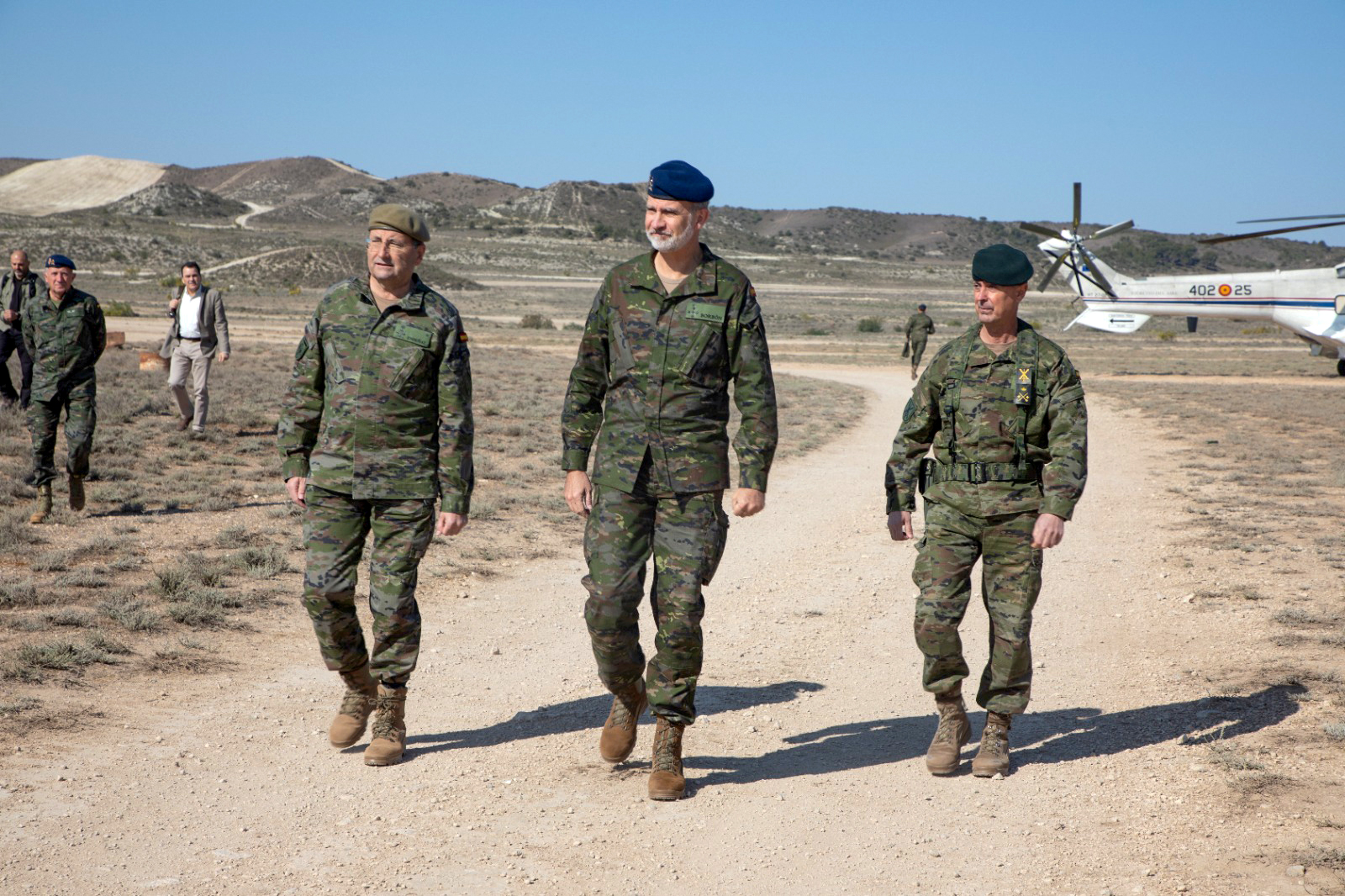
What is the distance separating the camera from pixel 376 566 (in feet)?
15.9

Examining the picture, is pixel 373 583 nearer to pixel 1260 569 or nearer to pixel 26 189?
pixel 1260 569

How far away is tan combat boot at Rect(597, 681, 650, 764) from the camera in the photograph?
4824mm

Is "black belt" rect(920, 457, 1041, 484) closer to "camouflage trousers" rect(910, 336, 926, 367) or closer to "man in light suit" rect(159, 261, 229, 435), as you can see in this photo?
"man in light suit" rect(159, 261, 229, 435)

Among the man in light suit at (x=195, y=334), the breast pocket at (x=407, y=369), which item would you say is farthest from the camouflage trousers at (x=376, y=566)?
the man in light suit at (x=195, y=334)

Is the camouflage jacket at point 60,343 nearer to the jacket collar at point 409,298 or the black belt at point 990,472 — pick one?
the jacket collar at point 409,298

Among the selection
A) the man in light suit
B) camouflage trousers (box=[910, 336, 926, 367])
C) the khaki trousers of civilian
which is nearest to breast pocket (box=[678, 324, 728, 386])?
the man in light suit

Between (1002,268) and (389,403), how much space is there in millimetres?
2529

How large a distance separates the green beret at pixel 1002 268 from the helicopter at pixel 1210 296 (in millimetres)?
26696

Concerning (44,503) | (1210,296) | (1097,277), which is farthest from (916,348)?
(44,503)

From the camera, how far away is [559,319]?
2015 inches

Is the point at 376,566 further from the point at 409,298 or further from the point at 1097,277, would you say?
the point at 1097,277

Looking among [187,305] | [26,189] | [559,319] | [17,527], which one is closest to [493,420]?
[187,305]

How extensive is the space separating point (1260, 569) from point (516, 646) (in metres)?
5.79

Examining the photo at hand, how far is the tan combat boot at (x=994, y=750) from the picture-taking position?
483 cm
